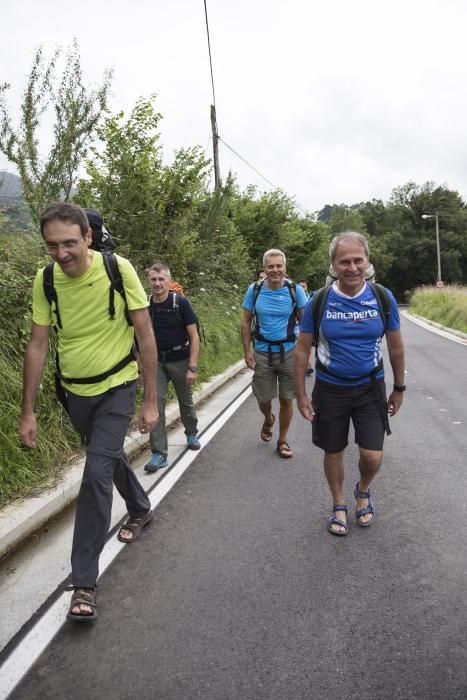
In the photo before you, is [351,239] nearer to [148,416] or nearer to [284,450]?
[148,416]

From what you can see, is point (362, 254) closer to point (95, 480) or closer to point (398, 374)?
point (398, 374)

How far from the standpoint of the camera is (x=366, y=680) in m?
2.32

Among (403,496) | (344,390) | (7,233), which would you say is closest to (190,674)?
(344,390)

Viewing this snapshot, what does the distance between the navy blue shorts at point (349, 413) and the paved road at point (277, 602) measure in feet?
2.04

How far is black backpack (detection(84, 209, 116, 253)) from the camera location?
11.1ft

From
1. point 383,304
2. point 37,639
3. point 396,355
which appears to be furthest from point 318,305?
point 37,639

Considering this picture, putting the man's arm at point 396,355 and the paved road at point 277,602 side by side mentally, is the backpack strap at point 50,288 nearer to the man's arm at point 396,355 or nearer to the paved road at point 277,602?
the paved road at point 277,602

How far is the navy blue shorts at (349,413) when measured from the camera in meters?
3.62

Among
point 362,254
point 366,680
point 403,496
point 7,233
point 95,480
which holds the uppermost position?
point 7,233

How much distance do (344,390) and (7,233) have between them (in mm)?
4572

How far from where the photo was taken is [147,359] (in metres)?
3.06

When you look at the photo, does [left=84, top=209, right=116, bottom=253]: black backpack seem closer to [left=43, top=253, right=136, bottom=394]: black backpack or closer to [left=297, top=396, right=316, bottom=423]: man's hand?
[left=43, top=253, right=136, bottom=394]: black backpack

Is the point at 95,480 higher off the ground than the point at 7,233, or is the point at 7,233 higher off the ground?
the point at 7,233

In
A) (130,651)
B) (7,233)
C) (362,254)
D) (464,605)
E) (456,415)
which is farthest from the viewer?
(456,415)
